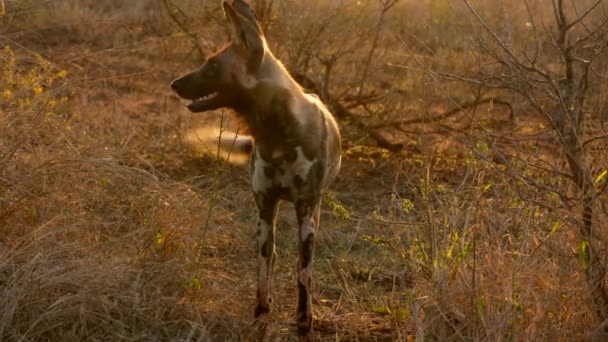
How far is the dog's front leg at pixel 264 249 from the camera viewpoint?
399cm

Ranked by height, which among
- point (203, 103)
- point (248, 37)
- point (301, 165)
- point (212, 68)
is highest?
point (248, 37)

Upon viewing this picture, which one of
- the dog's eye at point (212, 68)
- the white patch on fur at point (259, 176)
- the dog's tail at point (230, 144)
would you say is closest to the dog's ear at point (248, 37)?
the dog's eye at point (212, 68)

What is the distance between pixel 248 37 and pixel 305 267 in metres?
1.05

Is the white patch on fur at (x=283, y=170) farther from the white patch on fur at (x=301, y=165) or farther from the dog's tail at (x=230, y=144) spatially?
the dog's tail at (x=230, y=144)

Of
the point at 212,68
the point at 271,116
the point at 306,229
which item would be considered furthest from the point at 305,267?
the point at 212,68

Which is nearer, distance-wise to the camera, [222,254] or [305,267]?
[305,267]

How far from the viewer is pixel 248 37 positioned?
373 centimetres

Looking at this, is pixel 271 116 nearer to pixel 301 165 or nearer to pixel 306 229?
pixel 301 165

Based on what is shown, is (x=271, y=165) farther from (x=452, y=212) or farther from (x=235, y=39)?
(x=452, y=212)

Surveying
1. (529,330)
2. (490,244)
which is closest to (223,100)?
(490,244)

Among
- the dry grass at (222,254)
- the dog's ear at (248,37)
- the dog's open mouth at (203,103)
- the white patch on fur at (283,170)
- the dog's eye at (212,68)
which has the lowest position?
the dry grass at (222,254)

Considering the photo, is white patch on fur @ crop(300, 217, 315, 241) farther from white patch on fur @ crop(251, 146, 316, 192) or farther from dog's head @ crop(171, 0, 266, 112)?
dog's head @ crop(171, 0, 266, 112)

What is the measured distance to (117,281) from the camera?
12.6 feet

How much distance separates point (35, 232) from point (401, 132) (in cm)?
448
